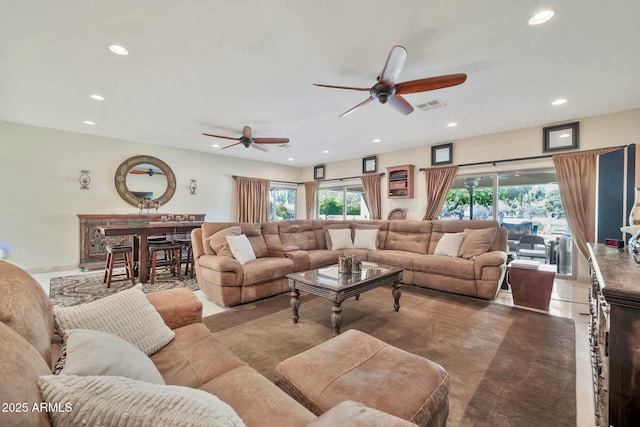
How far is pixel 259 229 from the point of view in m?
4.24

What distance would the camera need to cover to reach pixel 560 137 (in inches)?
170

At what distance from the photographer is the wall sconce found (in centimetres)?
511

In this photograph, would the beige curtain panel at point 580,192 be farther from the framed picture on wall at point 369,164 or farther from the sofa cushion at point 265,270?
the sofa cushion at point 265,270

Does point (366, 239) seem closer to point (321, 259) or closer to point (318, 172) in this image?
point (321, 259)

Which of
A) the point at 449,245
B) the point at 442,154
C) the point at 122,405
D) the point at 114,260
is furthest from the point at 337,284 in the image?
the point at 442,154

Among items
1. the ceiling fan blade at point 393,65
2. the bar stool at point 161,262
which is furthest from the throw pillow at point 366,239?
the bar stool at point 161,262

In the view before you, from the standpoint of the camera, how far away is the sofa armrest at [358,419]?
2.51 ft

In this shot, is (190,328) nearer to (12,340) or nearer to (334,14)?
(12,340)

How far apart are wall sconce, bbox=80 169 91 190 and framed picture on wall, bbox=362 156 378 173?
6.08 metres

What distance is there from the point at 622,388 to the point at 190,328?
1.97 metres

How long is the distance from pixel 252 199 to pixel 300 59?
5.23 metres

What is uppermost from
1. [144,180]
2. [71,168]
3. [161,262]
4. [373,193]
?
[71,168]

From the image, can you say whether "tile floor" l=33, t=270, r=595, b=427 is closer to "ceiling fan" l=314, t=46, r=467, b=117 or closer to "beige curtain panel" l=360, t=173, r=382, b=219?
"ceiling fan" l=314, t=46, r=467, b=117

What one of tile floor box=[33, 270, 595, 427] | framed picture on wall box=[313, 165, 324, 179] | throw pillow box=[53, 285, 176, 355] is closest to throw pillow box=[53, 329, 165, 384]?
throw pillow box=[53, 285, 176, 355]
